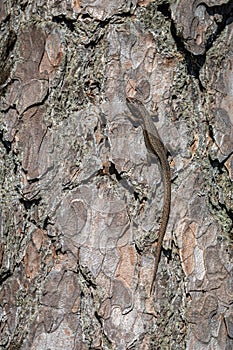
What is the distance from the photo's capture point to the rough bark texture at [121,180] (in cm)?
141

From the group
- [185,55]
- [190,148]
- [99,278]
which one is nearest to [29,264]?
[99,278]

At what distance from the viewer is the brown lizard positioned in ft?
4.57

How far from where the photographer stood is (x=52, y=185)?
1447 mm

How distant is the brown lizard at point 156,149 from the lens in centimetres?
139

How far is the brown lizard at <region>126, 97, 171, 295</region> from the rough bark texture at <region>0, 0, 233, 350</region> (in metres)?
0.01

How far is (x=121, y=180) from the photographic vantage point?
142cm

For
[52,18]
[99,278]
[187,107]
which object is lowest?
[99,278]

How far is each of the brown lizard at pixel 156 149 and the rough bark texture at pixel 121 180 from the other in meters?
0.01

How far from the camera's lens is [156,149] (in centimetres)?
139

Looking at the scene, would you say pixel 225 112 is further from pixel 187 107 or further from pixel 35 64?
pixel 35 64

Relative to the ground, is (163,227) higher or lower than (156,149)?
lower

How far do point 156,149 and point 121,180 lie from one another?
3.5 inches

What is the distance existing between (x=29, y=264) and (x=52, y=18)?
464 mm

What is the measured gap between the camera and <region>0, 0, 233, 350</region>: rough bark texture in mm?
1411
